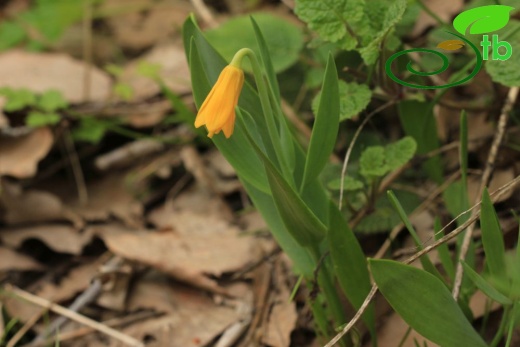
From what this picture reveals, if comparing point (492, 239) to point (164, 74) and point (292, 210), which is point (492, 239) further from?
point (164, 74)

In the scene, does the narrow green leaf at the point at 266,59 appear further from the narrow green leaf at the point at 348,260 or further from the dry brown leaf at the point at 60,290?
the dry brown leaf at the point at 60,290

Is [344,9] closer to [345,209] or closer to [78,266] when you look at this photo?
[345,209]

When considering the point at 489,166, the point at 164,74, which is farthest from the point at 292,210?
the point at 164,74

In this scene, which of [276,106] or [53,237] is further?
[53,237]

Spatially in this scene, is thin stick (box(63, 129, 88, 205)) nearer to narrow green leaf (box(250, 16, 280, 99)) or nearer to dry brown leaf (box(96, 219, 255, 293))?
dry brown leaf (box(96, 219, 255, 293))

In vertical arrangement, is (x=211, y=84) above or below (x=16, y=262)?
above

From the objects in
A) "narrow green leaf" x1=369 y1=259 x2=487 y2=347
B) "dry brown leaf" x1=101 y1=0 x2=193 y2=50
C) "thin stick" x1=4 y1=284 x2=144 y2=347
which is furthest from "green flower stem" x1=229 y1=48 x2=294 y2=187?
"dry brown leaf" x1=101 y1=0 x2=193 y2=50

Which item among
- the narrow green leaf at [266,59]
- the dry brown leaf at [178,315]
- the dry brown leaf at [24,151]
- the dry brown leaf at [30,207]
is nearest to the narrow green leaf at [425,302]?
the narrow green leaf at [266,59]
